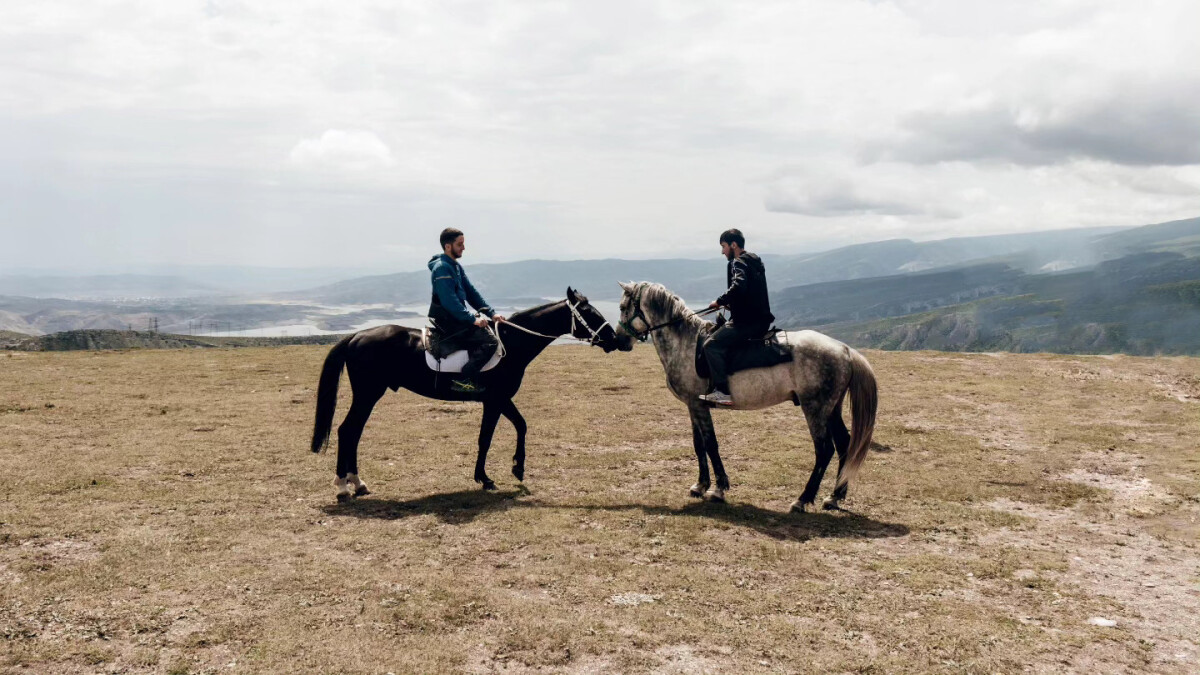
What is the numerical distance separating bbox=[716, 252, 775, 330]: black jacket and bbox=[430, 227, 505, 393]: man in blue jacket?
4.05m

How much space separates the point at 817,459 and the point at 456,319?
21.6ft

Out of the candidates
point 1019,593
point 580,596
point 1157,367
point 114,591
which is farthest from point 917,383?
point 114,591

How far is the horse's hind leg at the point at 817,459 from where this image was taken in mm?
11258

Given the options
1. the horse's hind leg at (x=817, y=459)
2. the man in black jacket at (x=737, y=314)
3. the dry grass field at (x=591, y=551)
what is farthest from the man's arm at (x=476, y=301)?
the horse's hind leg at (x=817, y=459)

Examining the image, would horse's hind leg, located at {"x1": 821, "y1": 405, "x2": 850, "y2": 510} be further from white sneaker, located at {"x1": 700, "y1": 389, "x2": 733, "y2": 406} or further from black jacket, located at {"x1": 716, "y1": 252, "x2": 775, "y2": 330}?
black jacket, located at {"x1": 716, "y1": 252, "x2": 775, "y2": 330}

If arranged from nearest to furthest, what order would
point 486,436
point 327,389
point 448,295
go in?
point 448,295
point 327,389
point 486,436

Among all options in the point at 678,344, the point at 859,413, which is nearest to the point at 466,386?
the point at 678,344

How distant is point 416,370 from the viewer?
12219mm

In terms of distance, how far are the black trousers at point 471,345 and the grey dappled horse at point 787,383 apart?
241 centimetres

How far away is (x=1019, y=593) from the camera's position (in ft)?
26.6

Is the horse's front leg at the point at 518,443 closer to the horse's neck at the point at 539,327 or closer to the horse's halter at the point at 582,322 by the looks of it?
the horse's neck at the point at 539,327

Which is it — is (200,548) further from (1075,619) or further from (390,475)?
(1075,619)

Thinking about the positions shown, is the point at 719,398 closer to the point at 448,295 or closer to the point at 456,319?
the point at 456,319

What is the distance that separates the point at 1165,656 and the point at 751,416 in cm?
1317
